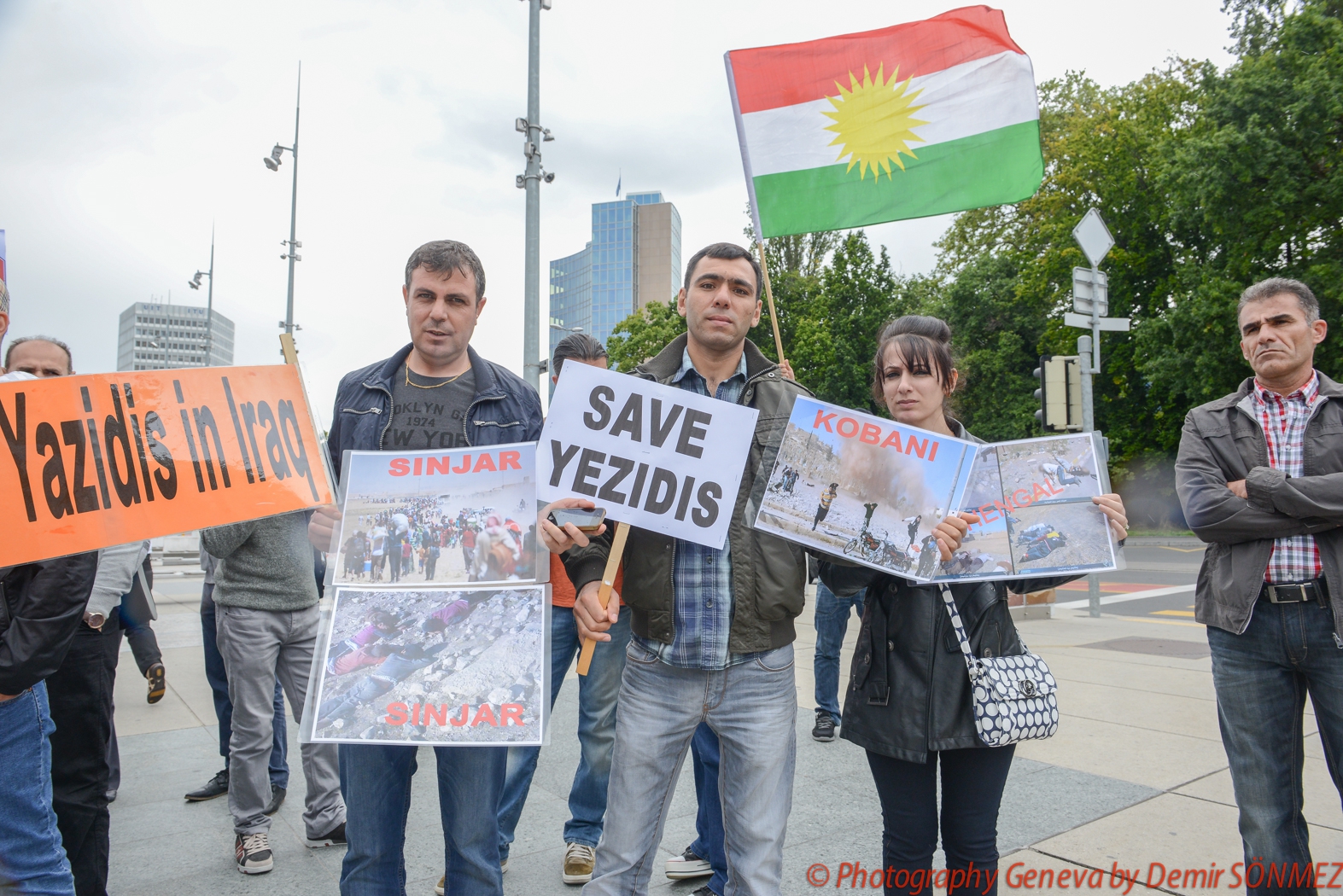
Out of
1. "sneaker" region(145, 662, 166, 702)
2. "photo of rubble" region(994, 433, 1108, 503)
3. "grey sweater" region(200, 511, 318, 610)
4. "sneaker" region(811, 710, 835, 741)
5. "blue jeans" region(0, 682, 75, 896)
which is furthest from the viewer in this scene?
"sneaker" region(145, 662, 166, 702)

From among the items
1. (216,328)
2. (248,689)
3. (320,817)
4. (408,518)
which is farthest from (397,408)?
(216,328)

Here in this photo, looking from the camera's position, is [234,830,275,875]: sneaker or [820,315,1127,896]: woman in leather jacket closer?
[820,315,1127,896]: woman in leather jacket

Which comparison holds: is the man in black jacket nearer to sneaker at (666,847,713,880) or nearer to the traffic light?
sneaker at (666,847,713,880)

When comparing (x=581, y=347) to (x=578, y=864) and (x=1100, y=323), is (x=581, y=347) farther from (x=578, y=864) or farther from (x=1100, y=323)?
(x=1100, y=323)

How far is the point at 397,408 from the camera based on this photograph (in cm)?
250

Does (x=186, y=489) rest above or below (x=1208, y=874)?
above

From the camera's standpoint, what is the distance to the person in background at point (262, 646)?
3.65 meters

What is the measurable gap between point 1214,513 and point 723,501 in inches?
66.8

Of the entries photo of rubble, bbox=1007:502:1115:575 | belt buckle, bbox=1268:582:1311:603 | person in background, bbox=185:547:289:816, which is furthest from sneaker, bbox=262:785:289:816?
belt buckle, bbox=1268:582:1311:603

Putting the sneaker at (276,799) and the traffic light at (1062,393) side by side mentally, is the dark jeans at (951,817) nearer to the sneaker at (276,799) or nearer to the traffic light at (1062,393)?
the sneaker at (276,799)

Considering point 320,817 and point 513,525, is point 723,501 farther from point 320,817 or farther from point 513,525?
point 320,817

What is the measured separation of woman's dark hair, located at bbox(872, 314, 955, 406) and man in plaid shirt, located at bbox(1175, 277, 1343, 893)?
1.04 metres

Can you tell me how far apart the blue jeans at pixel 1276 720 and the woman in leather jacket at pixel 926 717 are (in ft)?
2.47

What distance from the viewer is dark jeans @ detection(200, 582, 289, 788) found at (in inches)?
170
